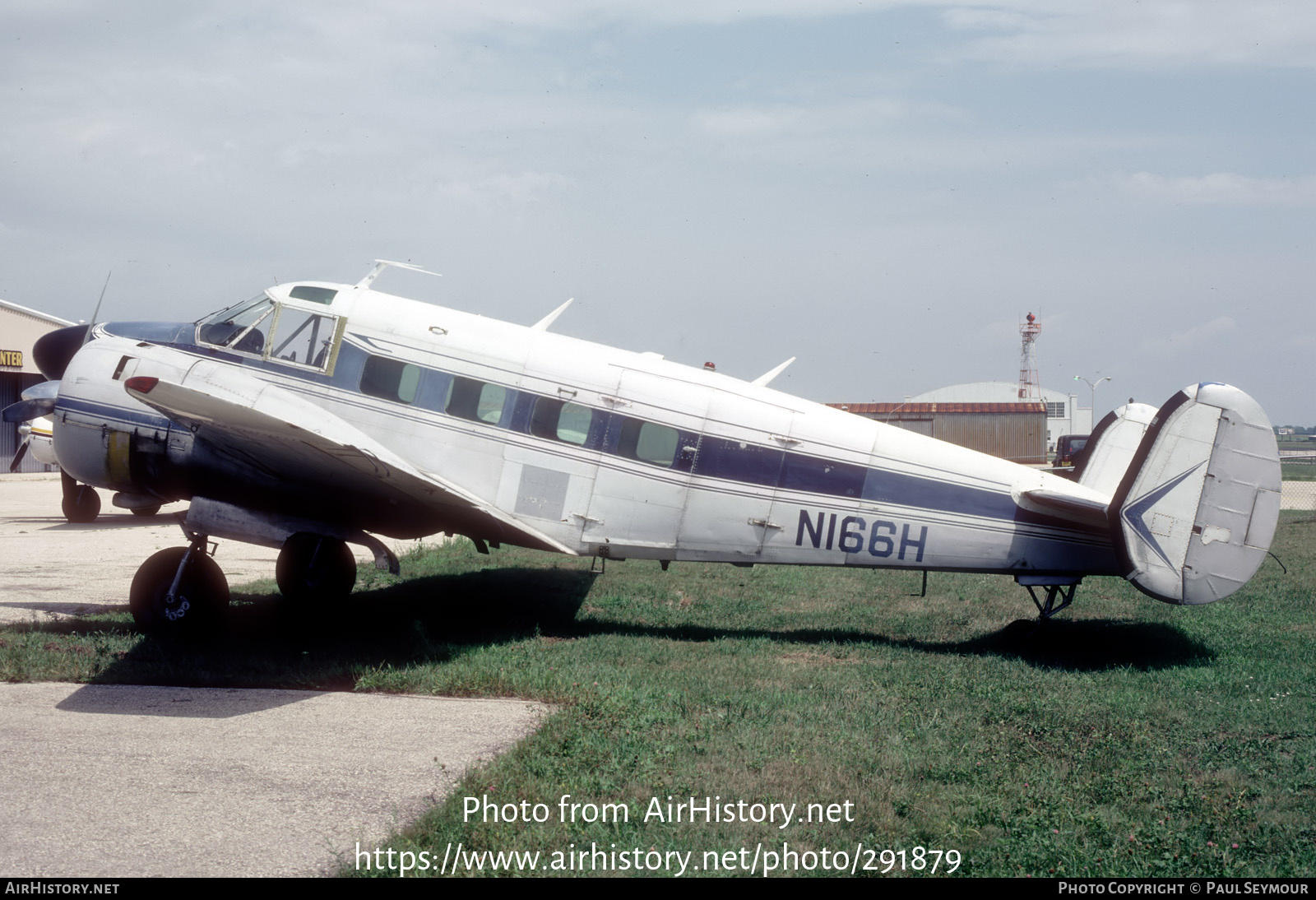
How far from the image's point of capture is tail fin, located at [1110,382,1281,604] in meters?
8.86

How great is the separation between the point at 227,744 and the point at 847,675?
5.02m

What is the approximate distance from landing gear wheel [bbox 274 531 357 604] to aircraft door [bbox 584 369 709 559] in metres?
3.19

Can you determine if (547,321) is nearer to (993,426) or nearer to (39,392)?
(39,392)

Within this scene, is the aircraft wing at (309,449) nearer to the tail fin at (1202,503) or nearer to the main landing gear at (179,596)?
the main landing gear at (179,596)

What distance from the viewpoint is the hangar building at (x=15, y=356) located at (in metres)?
36.5

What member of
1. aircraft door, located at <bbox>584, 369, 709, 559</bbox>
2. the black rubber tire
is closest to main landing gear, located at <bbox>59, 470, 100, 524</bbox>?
the black rubber tire

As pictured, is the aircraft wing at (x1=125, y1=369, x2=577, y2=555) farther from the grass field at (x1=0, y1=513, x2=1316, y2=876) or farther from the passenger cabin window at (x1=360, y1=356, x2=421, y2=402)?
the grass field at (x1=0, y1=513, x2=1316, y2=876)

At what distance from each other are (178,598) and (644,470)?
4.69 meters

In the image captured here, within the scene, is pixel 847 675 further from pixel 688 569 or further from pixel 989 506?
pixel 688 569

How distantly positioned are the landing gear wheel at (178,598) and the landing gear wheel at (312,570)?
130 cm

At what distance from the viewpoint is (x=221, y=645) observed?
905cm

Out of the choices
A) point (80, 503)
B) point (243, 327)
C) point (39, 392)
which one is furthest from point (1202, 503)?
point (80, 503)

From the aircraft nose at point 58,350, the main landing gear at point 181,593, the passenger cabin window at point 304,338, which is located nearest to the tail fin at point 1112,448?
the passenger cabin window at point 304,338

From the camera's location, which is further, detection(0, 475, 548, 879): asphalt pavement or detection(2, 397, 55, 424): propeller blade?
detection(2, 397, 55, 424): propeller blade
